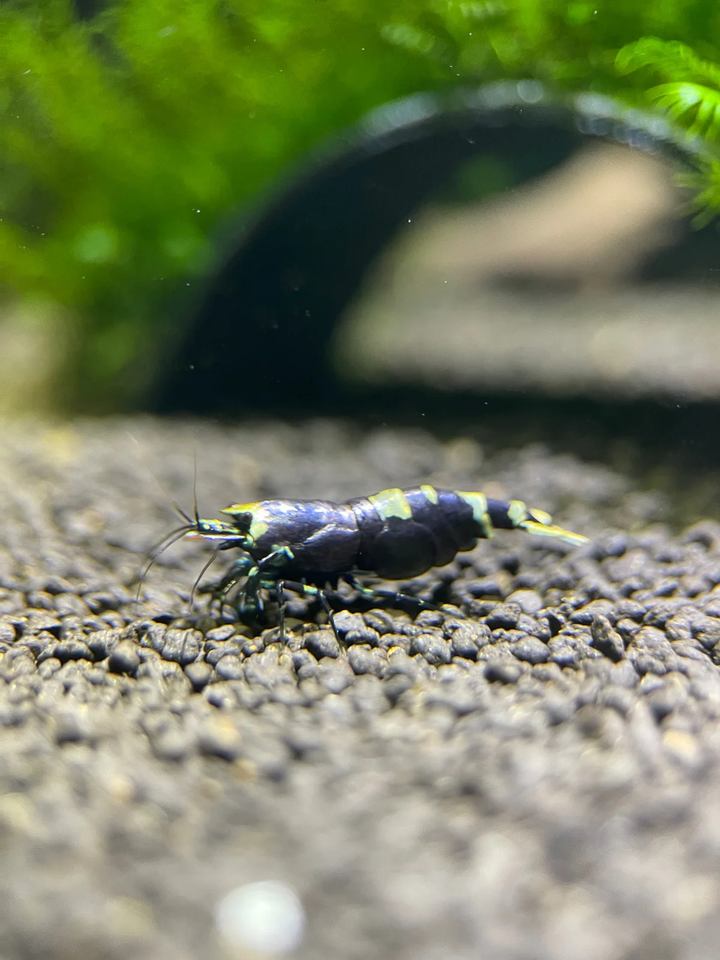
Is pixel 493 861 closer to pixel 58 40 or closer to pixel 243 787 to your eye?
pixel 243 787

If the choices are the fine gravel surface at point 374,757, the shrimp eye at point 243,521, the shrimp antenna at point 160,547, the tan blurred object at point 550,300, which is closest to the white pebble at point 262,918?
the fine gravel surface at point 374,757

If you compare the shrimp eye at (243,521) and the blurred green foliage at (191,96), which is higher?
the blurred green foliage at (191,96)

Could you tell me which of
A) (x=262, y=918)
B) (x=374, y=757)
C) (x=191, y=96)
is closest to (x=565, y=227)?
(x=191, y=96)

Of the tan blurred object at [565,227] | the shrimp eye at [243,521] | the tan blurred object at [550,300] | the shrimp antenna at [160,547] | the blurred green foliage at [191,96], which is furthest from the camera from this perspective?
the tan blurred object at [550,300]

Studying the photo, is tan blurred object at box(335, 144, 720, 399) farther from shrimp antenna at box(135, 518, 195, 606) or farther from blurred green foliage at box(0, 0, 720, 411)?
shrimp antenna at box(135, 518, 195, 606)

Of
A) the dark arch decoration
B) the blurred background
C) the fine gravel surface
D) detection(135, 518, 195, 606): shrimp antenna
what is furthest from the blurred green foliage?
the fine gravel surface

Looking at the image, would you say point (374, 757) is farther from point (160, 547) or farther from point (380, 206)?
point (380, 206)

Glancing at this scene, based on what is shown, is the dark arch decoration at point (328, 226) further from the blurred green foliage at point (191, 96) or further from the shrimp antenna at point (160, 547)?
the shrimp antenna at point (160, 547)
